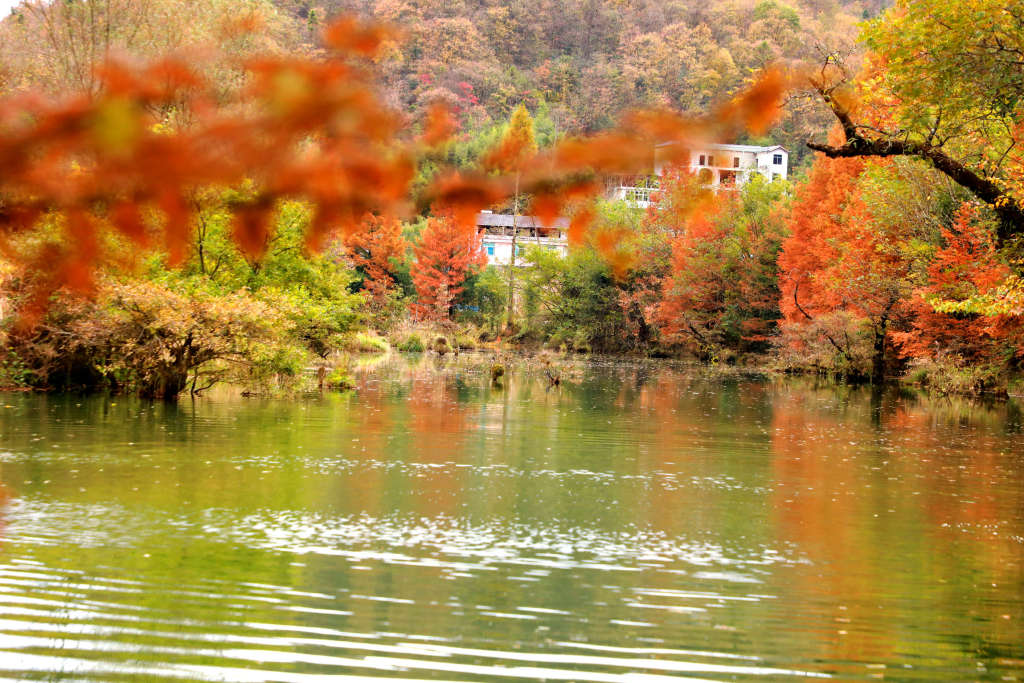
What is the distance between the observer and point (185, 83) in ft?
13.3

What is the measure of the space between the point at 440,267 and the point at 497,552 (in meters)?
58.3

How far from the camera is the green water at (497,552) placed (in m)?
8.18

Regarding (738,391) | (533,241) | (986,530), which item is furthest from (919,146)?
(533,241)

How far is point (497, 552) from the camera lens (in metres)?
11.7

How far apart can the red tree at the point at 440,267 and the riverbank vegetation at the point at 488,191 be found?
30 cm

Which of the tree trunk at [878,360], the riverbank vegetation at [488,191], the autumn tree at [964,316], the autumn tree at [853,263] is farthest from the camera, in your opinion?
the tree trunk at [878,360]

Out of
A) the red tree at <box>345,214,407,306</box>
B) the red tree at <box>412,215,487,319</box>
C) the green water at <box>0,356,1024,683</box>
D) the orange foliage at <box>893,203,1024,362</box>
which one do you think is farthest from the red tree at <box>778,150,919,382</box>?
the red tree at <box>345,214,407,306</box>

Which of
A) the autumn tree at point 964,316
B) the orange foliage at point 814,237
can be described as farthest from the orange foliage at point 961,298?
the orange foliage at point 814,237

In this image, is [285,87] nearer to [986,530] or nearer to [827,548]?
[827,548]

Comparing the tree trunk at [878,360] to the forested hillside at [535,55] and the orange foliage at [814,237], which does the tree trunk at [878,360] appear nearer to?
the orange foliage at [814,237]

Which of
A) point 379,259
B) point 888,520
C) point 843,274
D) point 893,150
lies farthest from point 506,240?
point 888,520

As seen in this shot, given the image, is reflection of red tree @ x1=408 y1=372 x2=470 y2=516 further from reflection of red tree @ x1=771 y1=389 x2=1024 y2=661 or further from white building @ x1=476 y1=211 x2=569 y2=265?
white building @ x1=476 y1=211 x2=569 y2=265

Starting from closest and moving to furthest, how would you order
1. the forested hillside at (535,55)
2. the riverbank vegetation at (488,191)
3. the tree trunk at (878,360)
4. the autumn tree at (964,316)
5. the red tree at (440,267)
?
the riverbank vegetation at (488,191) → the forested hillside at (535,55) → the autumn tree at (964,316) → the tree trunk at (878,360) → the red tree at (440,267)

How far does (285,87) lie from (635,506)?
11.5m
